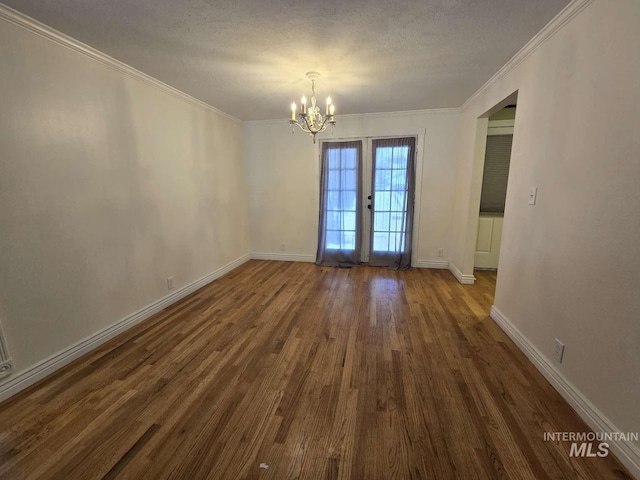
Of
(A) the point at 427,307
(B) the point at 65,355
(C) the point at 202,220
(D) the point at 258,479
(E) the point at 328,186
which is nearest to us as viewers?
(D) the point at 258,479

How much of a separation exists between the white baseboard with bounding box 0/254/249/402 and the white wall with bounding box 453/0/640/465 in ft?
11.3

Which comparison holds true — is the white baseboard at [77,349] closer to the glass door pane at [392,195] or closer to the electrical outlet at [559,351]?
the glass door pane at [392,195]

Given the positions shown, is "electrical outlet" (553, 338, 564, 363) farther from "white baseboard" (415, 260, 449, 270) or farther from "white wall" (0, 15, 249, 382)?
"white wall" (0, 15, 249, 382)

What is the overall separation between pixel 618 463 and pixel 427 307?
174 centimetres

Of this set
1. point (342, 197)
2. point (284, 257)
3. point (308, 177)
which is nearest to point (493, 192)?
point (342, 197)

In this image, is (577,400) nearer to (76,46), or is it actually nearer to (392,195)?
(392,195)

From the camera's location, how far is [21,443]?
1.39m

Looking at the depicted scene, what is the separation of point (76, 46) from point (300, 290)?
301 centimetres

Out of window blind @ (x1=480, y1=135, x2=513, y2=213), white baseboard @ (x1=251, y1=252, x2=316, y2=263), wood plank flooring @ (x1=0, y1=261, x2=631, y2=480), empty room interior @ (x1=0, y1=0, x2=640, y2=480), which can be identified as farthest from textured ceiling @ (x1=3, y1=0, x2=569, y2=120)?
white baseboard @ (x1=251, y1=252, x2=316, y2=263)

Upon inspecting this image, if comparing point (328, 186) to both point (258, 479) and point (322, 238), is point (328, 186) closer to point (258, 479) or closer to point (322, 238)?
point (322, 238)

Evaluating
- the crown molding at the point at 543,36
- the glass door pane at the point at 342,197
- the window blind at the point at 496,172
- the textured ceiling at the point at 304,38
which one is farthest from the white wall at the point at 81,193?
the window blind at the point at 496,172

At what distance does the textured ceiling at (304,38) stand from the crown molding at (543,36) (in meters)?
0.05

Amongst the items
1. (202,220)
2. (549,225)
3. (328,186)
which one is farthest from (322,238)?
(549,225)

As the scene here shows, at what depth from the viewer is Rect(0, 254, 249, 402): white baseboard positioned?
1727 millimetres
